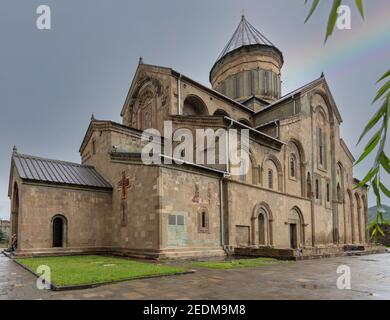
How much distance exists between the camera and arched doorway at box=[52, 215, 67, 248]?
57.3 feet

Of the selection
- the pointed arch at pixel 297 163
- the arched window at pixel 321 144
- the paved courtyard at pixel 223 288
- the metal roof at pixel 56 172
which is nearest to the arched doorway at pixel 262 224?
the pointed arch at pixel 297 163

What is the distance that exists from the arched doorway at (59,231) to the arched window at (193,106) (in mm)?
13091

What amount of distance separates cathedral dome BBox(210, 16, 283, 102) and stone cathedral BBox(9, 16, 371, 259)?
14cm

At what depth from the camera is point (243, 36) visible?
38625mm

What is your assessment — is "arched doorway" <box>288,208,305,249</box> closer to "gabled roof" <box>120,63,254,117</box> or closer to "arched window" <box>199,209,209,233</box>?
"arched window" <box>199,209,209,233</box>

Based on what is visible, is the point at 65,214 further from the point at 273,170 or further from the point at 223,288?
the point at 273,170

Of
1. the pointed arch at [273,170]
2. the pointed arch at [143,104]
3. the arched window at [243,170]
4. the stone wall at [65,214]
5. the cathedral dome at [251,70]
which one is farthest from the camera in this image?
the cathedral dome at [251,70]

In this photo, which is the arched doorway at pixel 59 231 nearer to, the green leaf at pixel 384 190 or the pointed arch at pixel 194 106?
the pointed arch at pixel 194 106

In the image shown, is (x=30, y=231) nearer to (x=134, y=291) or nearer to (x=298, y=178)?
(x=134, y=291)

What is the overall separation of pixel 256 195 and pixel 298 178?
7608 mm

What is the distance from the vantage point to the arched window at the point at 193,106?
26.3m

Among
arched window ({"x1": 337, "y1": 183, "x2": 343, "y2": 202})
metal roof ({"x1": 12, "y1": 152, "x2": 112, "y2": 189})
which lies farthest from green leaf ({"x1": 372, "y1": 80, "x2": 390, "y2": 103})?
arched window ({"x1": 337, "y1": 183, "x2": 343, "y2": 202})

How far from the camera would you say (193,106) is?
2731 centimetres
